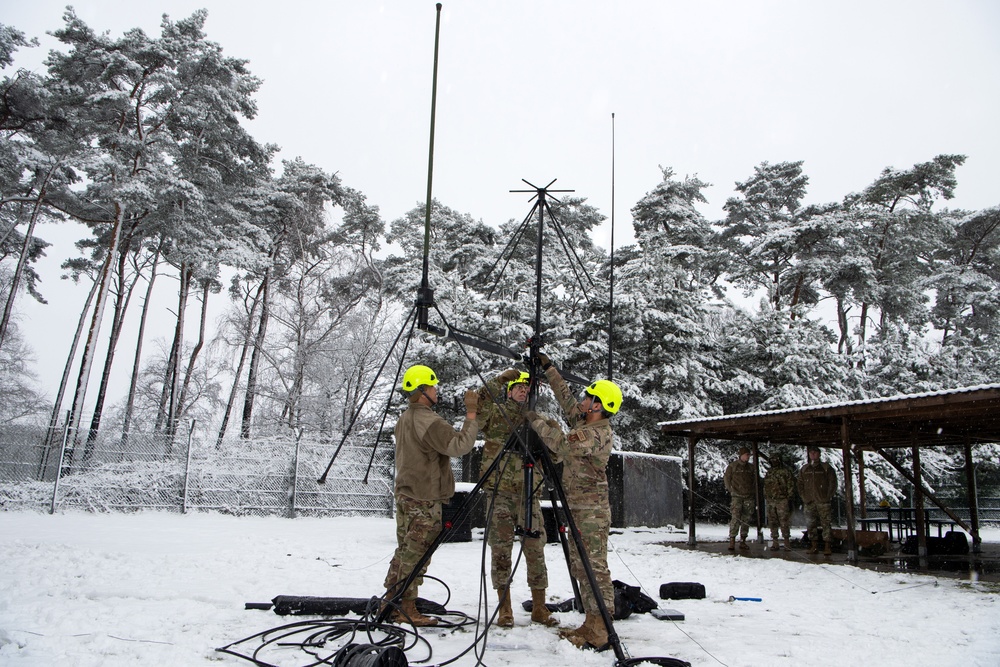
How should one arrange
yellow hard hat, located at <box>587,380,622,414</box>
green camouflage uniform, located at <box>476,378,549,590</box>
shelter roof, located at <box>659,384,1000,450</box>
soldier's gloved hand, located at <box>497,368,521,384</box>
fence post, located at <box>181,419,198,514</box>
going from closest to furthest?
yellow hard hat, located at <box>587,380,622,414</box>, green camouflage uniform, located at <box>476,378,549,590</box>, soldier's gloved hand, located at <box>497,368,521,384</box>, shelter roof, located at <box>659,384,1000,450</box>, fence post, located at <box>181,419,198,514</box>

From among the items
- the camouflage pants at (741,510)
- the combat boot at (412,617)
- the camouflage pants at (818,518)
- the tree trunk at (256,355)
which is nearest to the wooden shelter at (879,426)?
the camouflage pants at (818,518)

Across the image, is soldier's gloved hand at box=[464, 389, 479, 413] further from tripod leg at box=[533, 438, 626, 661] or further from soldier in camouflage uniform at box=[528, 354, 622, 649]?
tripod leg at box=[533, 438, 626, 661]

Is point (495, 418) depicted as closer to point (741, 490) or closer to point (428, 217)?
point (428, 217)

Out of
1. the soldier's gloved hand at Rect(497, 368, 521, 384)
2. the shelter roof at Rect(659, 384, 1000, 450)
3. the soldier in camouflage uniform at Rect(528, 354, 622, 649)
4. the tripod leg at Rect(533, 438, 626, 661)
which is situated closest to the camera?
the tripod leg at Rect(533, 438, 626, 661)

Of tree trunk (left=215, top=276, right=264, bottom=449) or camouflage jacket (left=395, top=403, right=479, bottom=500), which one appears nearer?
camouflage jacket (left=395, top=403, right=479, bottom=500)

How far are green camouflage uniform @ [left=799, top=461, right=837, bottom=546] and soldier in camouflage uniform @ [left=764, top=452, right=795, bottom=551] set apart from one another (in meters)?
0.25

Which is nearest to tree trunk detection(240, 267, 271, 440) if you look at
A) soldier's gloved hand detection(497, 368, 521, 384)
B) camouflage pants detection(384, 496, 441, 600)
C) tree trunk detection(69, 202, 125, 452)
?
tree trunk detection(69, 202, 125, 452)

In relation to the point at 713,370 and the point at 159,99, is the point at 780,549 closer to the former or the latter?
the point at 713,370

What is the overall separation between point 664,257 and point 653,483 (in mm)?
8889

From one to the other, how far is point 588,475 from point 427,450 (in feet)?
4.00

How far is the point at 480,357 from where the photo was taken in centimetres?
2028

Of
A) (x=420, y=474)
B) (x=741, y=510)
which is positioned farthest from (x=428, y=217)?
(x=741, y=510)

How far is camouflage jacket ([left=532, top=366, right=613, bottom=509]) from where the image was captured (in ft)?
14.9

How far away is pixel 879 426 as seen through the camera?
39.8 ft
